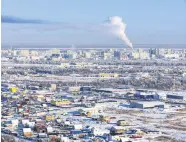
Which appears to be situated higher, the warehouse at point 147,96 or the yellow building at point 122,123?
the warehouse at point 147,96

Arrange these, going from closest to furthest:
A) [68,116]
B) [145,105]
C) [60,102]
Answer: [68,116]
[145,105]
[60,102]

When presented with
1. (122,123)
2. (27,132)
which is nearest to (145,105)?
(122,123)

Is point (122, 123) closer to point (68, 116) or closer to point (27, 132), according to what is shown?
point (68, 116)

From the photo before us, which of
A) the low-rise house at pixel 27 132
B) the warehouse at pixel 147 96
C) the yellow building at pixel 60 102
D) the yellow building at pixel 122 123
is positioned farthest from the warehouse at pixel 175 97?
the low-rise house at pixel 27 132

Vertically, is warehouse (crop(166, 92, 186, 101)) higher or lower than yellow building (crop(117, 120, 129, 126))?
higher

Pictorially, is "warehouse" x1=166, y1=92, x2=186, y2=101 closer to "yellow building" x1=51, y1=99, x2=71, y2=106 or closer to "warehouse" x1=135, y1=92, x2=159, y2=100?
"warehouse" x1=135, y1=92, x2=159, y2=100

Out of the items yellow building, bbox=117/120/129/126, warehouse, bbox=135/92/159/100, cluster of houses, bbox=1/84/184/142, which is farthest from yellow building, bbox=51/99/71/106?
yellow building, bbox=117/120/129/126

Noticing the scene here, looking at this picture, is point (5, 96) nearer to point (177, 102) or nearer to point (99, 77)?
point (177, 102)

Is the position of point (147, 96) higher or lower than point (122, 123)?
higher

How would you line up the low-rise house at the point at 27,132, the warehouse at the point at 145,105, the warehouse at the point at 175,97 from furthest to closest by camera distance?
the warehouse at the point at 175,97, the warehouse at the point at 145,105, the low-rise house at the point at 27,132

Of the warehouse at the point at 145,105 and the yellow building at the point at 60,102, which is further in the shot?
the yellow building at the point at 60,102

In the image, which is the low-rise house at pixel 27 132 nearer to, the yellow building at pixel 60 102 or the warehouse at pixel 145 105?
the yellow building at pixel 60 102
